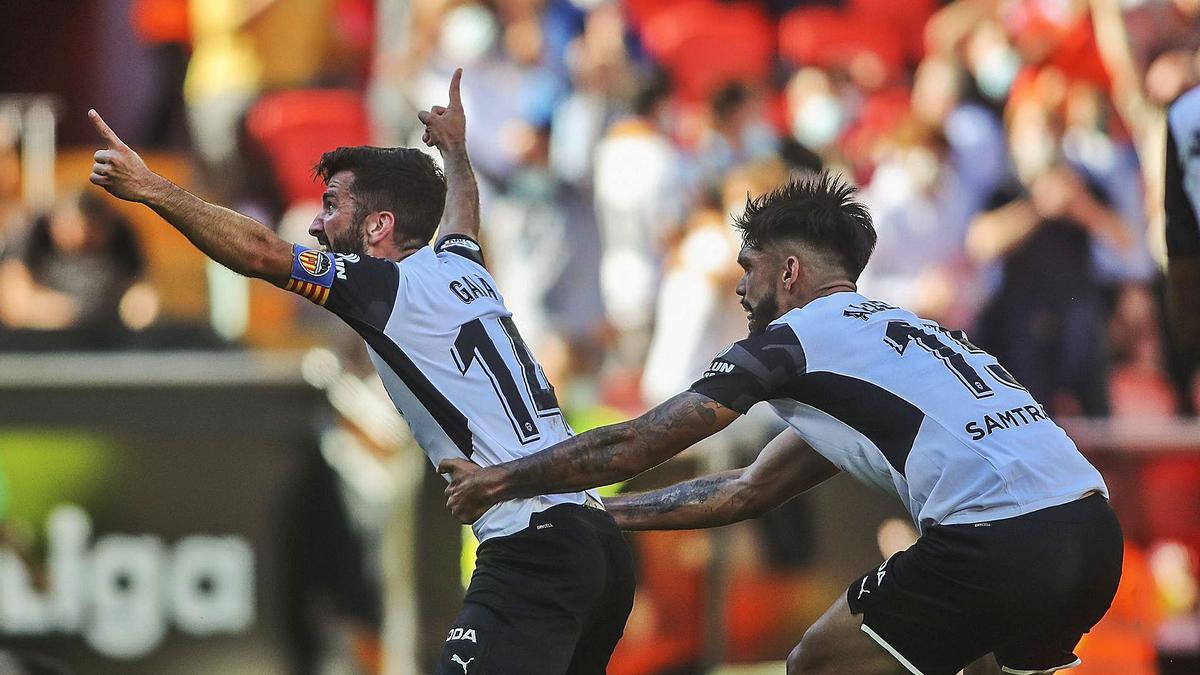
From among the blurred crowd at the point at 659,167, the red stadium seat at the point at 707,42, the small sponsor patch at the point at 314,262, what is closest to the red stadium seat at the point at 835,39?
the red stadium seat at the point at 707,42

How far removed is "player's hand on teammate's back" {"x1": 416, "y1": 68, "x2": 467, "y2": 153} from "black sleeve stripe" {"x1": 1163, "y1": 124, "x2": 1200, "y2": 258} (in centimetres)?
273

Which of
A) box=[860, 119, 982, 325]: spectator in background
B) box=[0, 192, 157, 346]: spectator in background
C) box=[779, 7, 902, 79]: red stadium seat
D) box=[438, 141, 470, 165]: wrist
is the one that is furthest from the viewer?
box=[779, 7, 902, 79]: red stadium seat

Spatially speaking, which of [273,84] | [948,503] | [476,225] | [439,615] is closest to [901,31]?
[273,84]

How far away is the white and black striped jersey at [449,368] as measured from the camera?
199 inches

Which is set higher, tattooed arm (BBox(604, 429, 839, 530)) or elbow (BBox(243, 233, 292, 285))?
elbow (BBox(243, 233, 292, 285))

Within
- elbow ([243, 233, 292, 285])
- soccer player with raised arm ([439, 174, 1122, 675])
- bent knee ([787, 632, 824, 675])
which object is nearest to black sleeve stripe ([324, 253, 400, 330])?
elbow ([243, 233, 292, 285])

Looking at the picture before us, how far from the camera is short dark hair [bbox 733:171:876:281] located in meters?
5.29

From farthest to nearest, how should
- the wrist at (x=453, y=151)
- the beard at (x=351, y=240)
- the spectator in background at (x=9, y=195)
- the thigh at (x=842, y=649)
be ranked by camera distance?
the spectator in background at (x=9, y=195)
the wrist at (x=453, y=151)
the beard at (x=351, y=240)
the thigh at (x=842, y=649)

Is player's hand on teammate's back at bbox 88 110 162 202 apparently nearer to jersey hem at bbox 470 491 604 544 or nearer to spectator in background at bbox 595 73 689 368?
jersey hem at bbox 470 491 604 544

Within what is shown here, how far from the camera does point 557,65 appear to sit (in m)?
11.6

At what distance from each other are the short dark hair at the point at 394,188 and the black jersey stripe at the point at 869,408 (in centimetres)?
149

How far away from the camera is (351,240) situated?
17.8 feet

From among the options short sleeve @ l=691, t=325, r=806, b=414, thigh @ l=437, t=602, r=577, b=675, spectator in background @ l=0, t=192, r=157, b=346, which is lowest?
thigh @ l=437, t=602, r=577, b=675

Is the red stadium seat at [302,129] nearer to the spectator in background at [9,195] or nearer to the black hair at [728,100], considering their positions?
the spectator in background at [9,195]
